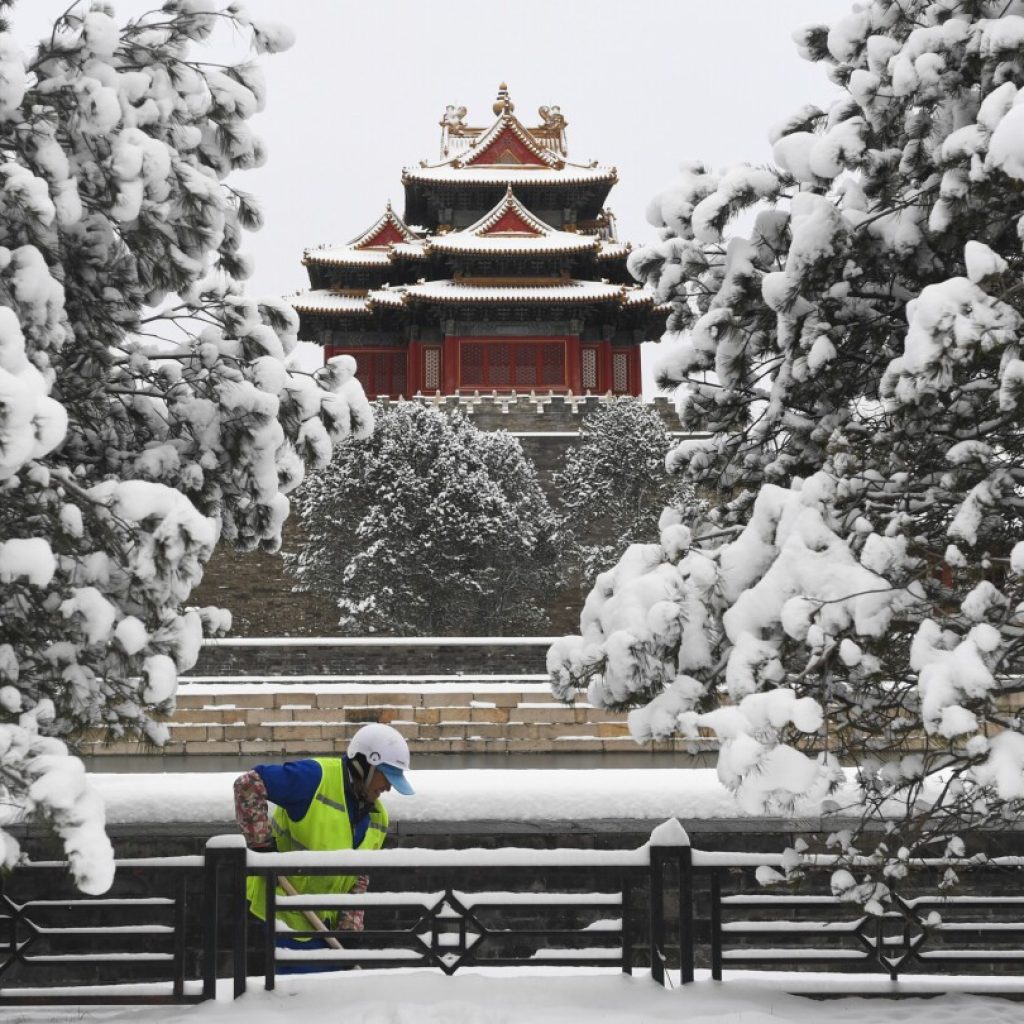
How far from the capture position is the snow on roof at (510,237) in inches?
1091

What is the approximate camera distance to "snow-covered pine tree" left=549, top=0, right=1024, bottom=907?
316cm

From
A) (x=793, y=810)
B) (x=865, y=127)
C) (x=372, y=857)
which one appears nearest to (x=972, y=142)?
(x=865, y=127)

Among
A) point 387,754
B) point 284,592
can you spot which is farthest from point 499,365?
point 387,754

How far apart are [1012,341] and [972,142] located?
0.66 metres

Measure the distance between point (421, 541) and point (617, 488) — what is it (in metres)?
4.09

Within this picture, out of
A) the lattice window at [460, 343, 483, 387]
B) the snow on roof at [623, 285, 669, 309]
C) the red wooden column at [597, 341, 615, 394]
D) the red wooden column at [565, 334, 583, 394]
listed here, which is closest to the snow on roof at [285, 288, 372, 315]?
the lattice window at [460, 343, 483, 387]

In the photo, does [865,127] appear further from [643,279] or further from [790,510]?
[790,510]

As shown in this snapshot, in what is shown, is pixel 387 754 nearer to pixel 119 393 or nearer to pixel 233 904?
pixel 233 904

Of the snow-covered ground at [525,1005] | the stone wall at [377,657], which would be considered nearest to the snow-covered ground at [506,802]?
the snow-covered ground at [525,1005]

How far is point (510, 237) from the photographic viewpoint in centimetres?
2828

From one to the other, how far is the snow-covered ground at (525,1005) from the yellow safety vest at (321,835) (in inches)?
11.7

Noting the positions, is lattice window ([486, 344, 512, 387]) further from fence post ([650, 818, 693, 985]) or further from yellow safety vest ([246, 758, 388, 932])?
fence post ([650, 818, 693, 985])

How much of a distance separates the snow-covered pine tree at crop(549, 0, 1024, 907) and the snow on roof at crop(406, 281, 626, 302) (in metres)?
23.5

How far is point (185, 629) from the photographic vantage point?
157 inches
